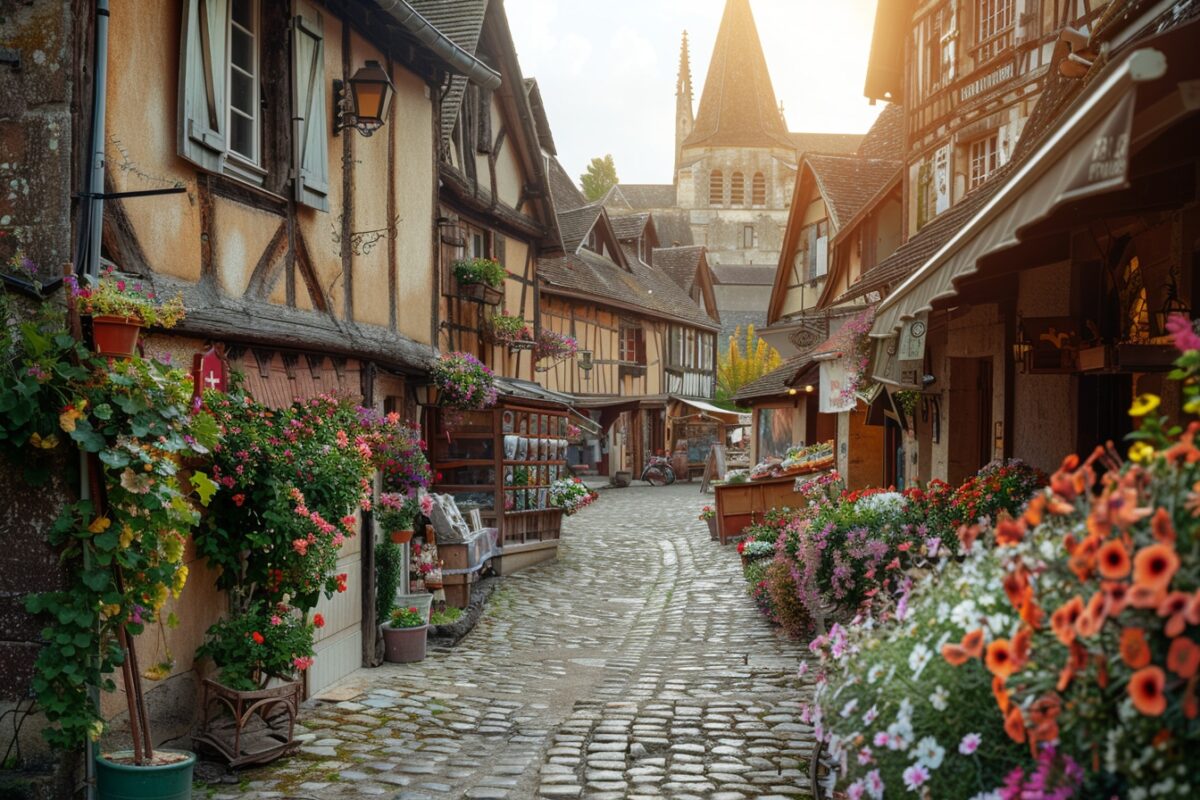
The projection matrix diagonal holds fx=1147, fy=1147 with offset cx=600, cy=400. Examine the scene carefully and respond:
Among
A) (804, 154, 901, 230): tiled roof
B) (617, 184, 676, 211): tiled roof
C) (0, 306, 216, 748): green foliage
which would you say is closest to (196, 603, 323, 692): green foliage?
(0, 306, 216, 748): green foliage

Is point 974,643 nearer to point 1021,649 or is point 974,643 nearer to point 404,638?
point 1021,649

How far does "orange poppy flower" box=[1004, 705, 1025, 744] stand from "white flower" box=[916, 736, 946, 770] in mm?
264

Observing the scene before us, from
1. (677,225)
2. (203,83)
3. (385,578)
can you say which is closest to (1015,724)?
(203,83)

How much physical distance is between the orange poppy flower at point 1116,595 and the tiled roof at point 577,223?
26.8 m

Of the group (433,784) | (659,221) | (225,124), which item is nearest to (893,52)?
(225,124)

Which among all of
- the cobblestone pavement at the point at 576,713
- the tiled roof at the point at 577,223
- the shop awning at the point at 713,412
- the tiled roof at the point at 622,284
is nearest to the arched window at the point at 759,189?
the tiled roof at the point at 622,284

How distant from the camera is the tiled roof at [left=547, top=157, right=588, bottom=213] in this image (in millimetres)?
30466

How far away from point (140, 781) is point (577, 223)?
24864mm

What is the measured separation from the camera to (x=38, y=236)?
558 centimetres

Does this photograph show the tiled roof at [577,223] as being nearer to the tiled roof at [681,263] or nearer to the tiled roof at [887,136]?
the tiled roof at [887,136]

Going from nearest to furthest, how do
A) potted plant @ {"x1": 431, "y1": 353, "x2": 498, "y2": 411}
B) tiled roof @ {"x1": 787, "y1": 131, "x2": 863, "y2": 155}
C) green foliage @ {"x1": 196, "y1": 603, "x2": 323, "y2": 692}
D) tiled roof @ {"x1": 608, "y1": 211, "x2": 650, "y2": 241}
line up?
green foliage @ {"x1": 196, "y1": 603, "x2": 323, "y2": 692}, potted plant @ {"x1": 431, "y1": 353, "x2": 498, "y2": 411}, tiled roof @ {"x1": 608, "y1": 211, "x2": 650, "y2": 241}, tiled roof @ {"x1": 787, "y1": 131, "x2": 863, "y2": 155}

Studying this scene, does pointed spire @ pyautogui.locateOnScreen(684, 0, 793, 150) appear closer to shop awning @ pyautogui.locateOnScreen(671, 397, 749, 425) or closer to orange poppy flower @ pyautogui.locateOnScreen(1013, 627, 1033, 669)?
shop awning @ pyautogui.locateOnScreen(671, 397, 749, 425)

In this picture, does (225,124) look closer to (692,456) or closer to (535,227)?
(535,227)

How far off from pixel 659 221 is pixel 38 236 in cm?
6007
